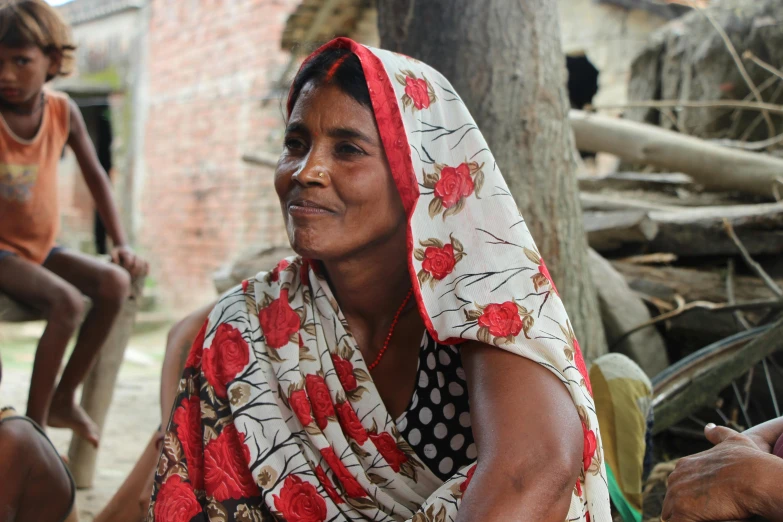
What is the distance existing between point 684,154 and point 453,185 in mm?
3005

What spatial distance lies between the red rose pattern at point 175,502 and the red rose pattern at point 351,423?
14.3 inches

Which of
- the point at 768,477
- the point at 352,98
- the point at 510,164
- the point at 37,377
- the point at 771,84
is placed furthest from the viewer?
the point at 771,84

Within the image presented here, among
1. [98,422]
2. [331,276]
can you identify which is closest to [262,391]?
[331,276]

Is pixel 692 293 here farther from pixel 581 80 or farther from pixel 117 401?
pixel 581 80

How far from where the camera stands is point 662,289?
11.6 ft

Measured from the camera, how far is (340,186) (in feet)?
5.09

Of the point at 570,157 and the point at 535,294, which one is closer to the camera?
the point at 535,294

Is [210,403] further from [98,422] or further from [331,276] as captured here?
[98,422]

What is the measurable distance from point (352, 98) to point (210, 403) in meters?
0.75

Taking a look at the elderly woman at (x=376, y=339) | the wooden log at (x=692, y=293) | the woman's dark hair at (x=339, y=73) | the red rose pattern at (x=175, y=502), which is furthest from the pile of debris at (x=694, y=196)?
the red rose pattern at (x=175, y=502)

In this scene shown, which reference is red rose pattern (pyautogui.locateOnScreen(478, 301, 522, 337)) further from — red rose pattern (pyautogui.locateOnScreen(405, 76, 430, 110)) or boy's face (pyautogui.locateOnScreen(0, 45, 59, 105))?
boy's face (pyautogui.locateOnScreen(0, 45, 59, 105))

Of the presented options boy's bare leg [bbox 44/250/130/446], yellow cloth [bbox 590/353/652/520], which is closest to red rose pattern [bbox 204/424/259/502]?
yellow cloth [bbox 590/353/652/520]

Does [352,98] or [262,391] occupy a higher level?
[352,98]

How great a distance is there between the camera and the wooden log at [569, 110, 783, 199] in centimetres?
386
